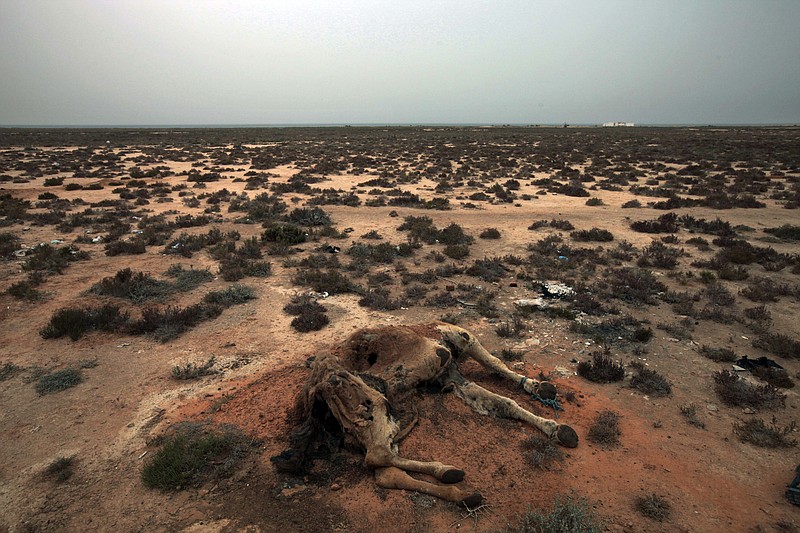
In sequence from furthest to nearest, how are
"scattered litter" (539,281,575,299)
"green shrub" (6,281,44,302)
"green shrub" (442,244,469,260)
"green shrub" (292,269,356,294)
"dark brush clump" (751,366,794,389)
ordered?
"green shrub" (442,244,469,260) → "green shrub" (292,269,356,294) → "scattered litter" (539,281,575,299) → "green shrub" (6,281,44,302) → "dark brush clump" (751,366,794,389)

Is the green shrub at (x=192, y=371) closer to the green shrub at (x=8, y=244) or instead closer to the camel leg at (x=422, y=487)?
the camel leg at (x=422, y=487)

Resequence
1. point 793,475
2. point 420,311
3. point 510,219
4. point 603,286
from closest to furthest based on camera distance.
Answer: point 793,475 → point 420,311 → point 603,286 → point 510,219

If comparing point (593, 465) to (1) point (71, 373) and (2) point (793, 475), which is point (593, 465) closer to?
(2) point (793, 475)

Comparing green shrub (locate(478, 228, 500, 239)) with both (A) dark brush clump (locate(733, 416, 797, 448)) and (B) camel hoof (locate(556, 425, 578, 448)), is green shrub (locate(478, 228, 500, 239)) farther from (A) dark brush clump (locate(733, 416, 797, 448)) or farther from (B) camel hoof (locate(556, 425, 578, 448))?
(B) camel hoof (locate(556, 425, 578, 448))

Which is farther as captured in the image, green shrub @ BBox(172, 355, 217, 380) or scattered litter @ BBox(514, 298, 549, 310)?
scattered litter @ BBox(514, 298, 549, 310)

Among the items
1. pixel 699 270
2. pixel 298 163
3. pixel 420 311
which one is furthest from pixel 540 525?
pixel 298 163

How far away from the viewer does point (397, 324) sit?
8273 mm

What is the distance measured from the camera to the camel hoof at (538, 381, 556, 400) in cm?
567

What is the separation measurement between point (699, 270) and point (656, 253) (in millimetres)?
1258

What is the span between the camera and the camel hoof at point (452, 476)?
4.09 metres

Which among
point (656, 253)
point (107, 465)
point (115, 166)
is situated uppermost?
point (115, 166)

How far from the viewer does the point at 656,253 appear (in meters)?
12.1

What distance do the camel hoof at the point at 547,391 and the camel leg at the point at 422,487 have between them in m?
2.13

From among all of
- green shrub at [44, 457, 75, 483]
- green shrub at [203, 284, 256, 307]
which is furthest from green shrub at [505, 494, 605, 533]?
green shrub at [203, 284, 256, 307]
